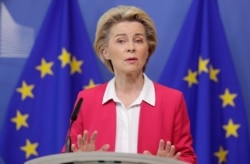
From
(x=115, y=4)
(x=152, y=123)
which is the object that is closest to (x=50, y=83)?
(x=115, y=4)

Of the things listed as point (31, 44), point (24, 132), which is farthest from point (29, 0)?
point (24, 132)

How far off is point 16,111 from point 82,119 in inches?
34.7

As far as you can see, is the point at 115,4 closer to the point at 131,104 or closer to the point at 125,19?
the point at 125,19

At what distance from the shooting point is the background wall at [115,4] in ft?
8.25

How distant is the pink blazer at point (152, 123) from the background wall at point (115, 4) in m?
0.86

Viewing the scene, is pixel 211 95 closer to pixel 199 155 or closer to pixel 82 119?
pixel 199 155

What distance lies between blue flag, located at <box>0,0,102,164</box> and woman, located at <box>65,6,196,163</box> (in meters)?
0.67

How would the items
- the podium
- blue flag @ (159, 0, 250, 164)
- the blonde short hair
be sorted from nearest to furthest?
the podium, the blonde short hair, blue flag @ (159, 0, 250, 164)

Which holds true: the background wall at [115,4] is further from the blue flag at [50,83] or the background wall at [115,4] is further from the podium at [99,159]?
the podium at [99,159]

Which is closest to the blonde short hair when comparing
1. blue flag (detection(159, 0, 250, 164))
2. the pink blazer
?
the pink blazer

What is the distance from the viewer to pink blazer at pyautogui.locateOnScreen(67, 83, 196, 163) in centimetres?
163

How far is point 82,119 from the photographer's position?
1704mm

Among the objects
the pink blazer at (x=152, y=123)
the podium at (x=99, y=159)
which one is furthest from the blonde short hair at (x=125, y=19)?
the podium at (x=99, y=159)

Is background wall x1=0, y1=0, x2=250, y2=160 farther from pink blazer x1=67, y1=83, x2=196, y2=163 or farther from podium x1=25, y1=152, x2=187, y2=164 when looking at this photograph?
podium x1=25, y1=152, x2=187, y2=164
